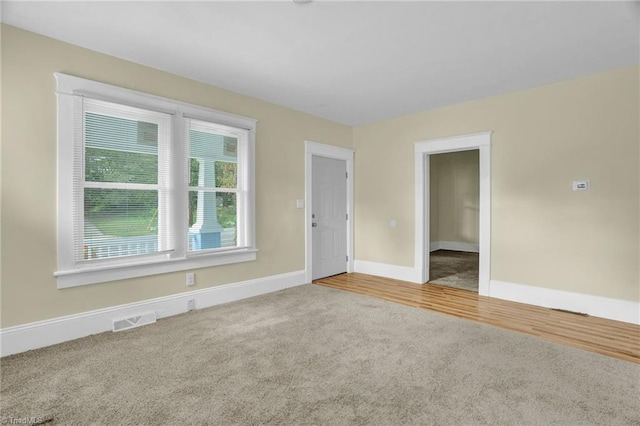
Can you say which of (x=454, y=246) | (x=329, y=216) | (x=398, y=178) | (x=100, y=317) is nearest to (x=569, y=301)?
(x=398, y=178)

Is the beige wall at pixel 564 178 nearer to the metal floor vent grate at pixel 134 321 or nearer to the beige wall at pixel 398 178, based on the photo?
the beige wall at pixel 398 178

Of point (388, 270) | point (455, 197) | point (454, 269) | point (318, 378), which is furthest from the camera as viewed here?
point (455, 197)

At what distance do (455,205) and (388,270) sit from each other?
4065 millimetres

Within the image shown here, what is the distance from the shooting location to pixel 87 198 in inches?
116

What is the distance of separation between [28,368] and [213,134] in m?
2.79

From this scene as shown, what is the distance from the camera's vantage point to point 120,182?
310 centimetres

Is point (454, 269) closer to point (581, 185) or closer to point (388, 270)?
point (388, 270)

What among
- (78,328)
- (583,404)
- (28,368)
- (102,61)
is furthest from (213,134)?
(583,404)

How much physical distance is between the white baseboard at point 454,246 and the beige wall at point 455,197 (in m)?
0.08

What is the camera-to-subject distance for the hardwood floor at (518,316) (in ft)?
9.18

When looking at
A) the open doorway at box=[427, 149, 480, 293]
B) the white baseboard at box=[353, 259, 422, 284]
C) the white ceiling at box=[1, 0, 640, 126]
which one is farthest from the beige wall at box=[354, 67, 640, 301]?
the open doorway at box=[427, 149, 480, 293]

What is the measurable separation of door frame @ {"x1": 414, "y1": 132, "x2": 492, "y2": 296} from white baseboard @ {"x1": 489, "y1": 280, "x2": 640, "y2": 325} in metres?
0.23

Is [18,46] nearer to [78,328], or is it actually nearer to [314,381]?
[78,328]

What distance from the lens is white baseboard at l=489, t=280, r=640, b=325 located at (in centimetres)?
330
